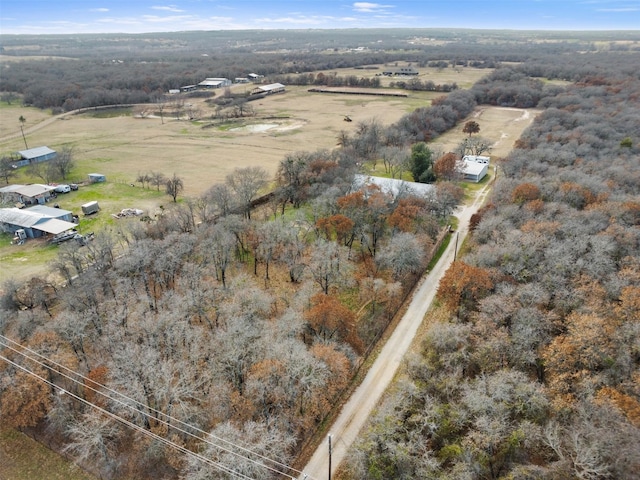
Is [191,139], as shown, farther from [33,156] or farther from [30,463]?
[30,463]

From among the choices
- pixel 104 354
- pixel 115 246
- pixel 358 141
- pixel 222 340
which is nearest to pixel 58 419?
pixel 104 354

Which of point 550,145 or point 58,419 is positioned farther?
point 550,145

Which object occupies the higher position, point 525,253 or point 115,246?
point 525,253

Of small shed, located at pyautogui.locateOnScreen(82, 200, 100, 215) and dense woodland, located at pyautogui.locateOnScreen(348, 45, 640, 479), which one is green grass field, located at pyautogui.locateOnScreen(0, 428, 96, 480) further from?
small shed, located at pyautogui.locateOnScreen(82, 200, 100, 215)

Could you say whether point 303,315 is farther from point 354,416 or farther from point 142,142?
point 142,142

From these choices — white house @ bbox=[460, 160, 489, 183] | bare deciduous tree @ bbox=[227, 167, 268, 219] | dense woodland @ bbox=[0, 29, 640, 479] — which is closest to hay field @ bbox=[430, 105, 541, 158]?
white house @ bbox=[460, 160, 489, 183]

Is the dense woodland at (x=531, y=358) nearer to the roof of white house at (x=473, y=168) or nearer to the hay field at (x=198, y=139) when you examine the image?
the roof of white house at (x=473, y=168)

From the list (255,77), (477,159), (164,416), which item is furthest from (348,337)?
(255,77)
